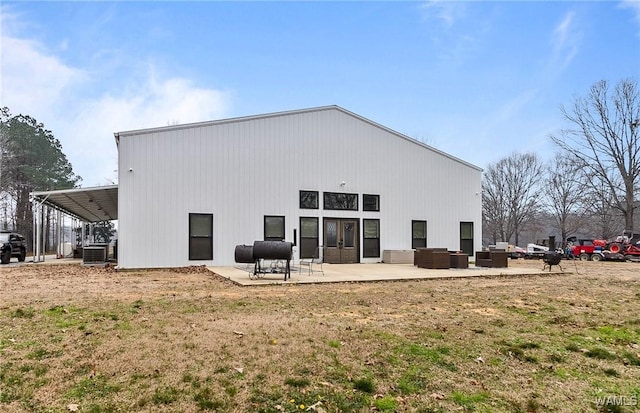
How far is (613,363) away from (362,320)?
9.06 feet

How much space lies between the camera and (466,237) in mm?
19047

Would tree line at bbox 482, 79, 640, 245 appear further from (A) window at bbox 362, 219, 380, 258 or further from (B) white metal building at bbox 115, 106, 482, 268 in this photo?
(A) window at bbox 362, 219, 380, 258

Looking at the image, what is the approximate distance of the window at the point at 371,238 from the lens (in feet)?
55.7

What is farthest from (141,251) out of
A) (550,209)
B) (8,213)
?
(550,209)

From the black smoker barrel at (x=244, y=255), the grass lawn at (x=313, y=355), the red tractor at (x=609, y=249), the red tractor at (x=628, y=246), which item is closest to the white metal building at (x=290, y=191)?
the black smoker barrel at (x=244, y=255)

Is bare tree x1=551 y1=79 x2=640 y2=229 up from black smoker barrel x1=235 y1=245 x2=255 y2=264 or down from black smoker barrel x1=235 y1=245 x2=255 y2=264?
up

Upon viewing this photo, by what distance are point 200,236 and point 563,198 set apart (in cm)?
3764

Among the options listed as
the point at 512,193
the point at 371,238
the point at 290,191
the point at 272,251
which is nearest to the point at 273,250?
the point at 272,251

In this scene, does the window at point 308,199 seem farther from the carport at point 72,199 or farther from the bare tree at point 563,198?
the bare tree at point 563,198

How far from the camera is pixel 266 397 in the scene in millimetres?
3174

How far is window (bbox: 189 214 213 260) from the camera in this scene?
14.4 metres

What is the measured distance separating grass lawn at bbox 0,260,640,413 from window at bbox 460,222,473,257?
11456 mm

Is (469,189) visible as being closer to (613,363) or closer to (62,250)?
(613,363)

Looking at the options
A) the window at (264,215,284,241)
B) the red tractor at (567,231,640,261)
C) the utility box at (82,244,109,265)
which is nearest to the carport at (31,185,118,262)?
the utility box at (82,244,109,265)
